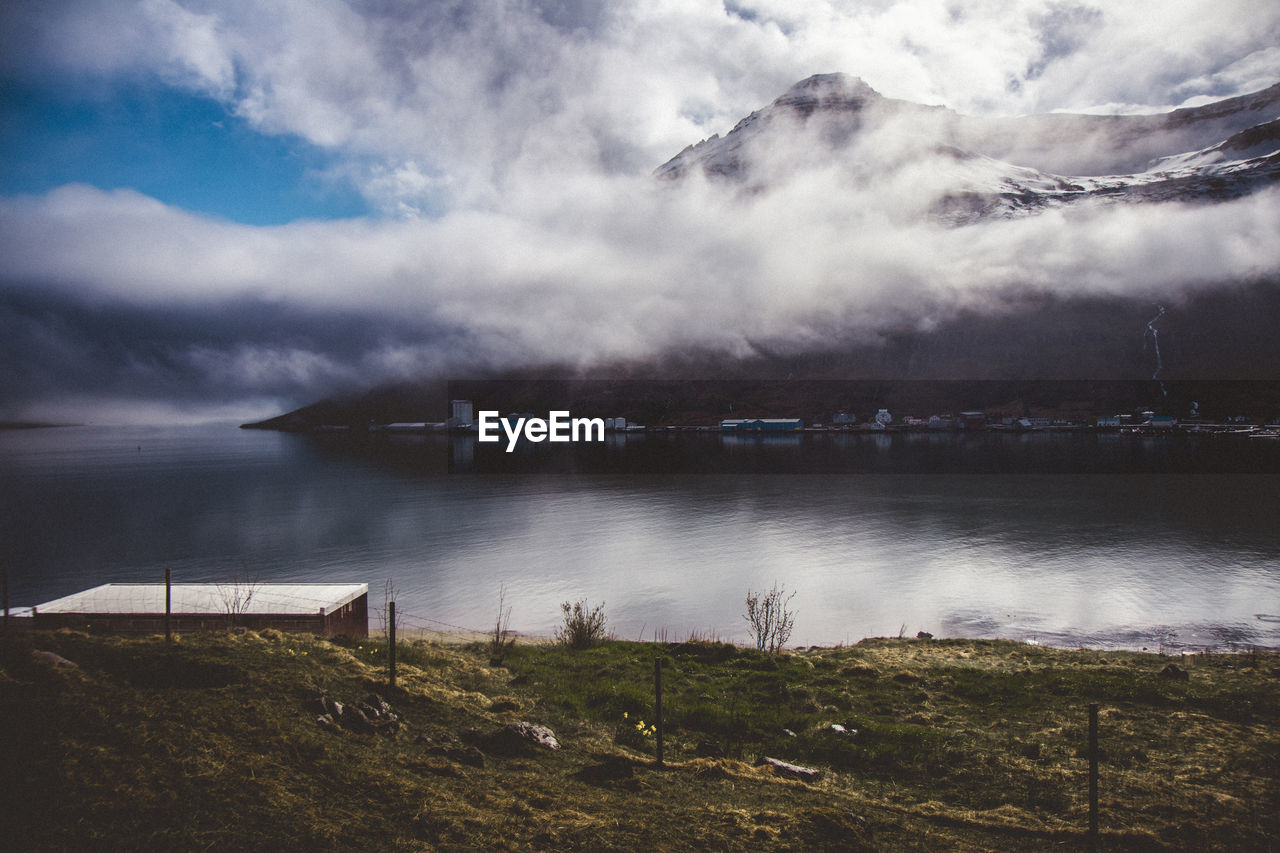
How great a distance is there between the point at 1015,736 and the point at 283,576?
5002 cm

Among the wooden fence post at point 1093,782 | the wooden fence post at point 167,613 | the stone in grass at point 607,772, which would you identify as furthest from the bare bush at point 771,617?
the wooden fence post at point 167,613

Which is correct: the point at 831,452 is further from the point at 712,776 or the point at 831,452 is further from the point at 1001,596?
the point at 712,776

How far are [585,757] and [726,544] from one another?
50121 mm

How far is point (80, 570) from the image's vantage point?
2019 inches

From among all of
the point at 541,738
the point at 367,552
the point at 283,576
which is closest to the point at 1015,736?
the point at 541,738

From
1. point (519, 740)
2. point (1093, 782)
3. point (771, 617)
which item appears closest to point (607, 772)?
point (519, 740)

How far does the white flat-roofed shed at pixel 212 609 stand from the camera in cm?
2031

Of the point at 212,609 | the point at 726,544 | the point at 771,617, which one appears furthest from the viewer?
the point at 726,544

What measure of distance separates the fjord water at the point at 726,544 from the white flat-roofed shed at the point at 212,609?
12610mm

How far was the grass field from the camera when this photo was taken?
25.6 ft

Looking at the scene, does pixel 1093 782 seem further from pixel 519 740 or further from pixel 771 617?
pixel 771 617

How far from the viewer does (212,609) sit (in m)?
21.4

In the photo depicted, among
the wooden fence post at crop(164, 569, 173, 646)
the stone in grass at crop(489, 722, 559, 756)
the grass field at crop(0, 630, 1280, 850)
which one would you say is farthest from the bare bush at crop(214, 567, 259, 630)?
the stone in grass at crop(489, 722, 559, 756)

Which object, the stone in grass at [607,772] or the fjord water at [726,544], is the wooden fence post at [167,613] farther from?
the fjord water at [726,544]
